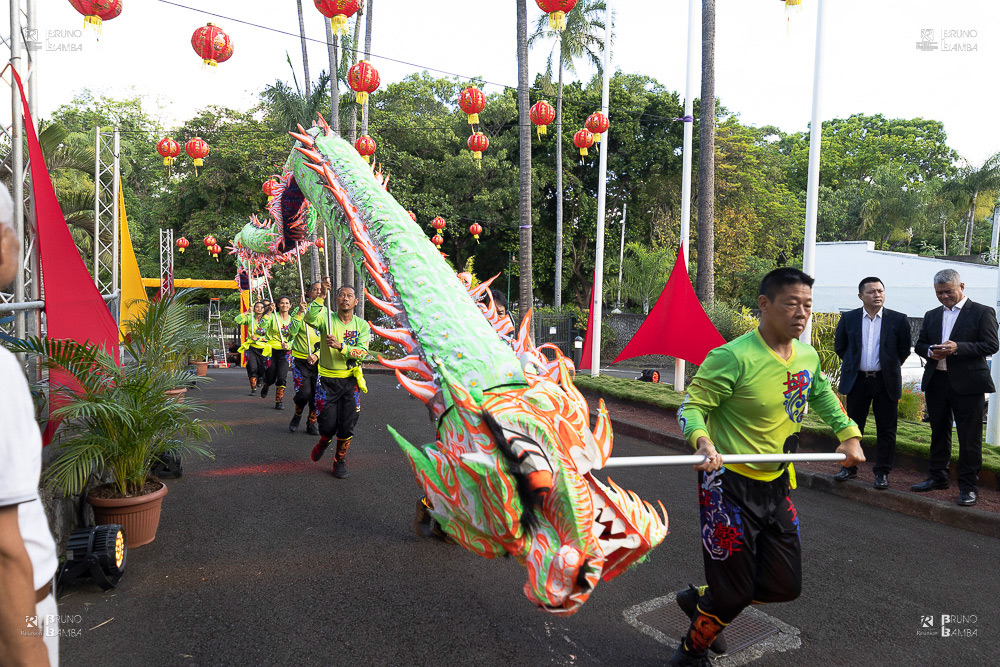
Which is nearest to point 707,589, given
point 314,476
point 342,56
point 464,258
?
point 314,476

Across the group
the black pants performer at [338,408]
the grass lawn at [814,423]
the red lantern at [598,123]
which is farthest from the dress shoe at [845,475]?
the red lantern at [598,123]

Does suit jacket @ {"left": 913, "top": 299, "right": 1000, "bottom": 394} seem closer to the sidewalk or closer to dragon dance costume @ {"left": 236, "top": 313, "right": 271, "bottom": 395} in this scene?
the sidewalk

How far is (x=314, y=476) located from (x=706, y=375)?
4500 mm

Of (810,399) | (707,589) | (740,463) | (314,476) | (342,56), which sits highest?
(342,56)

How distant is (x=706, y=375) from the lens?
270cm

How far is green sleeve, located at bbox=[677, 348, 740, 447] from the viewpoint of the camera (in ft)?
8.68

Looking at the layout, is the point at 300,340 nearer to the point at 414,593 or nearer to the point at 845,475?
the point at 414,593

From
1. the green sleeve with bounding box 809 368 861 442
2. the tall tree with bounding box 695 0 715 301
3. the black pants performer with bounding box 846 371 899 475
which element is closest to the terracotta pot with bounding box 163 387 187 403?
the green sleeve with bounding box 809 368 861 442

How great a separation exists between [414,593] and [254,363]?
863cm

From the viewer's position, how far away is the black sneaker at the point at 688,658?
279cm

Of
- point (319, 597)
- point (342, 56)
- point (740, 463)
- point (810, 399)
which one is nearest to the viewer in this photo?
point (740, 463)

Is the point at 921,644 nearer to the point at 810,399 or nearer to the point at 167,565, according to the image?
the point at 810,399

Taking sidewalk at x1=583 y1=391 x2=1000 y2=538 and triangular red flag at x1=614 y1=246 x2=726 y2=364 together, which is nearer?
sidewalk at x1=583 y1=391 x2=1000 y2=538

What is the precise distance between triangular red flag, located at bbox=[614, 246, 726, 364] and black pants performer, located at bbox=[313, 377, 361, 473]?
3.61 metres
